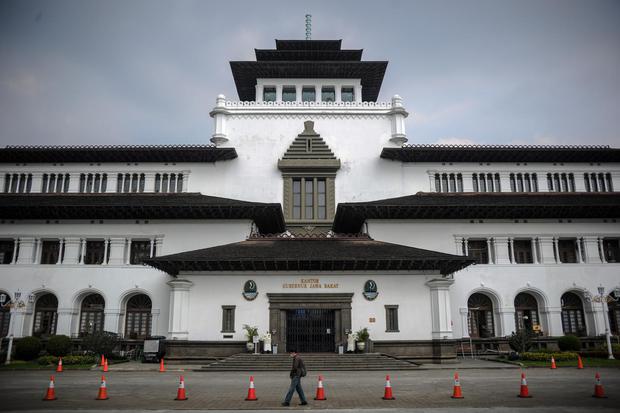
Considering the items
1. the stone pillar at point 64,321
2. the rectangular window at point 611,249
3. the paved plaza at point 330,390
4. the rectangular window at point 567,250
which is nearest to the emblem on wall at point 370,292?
the paved plaza at point 330,390

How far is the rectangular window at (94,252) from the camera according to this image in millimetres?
39344

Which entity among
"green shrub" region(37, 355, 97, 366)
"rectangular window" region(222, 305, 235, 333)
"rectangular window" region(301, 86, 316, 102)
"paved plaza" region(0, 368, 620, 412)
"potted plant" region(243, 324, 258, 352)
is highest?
"rectangular window" region(301, 86, 316, 102)

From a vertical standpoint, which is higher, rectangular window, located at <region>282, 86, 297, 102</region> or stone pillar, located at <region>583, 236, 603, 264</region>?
rectangular window, located at <region>282, 86, 297, 102</region>

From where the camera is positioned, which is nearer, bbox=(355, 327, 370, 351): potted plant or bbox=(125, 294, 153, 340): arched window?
bbox=(355, 327, 370, 351): potted plant

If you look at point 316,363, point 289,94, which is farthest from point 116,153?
point 316,363

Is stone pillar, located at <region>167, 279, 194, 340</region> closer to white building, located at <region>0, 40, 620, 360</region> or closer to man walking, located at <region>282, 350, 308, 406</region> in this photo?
white building, located at <region>0, 40, 620, 360</region>

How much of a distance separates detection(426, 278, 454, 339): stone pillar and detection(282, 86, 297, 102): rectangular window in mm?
24554

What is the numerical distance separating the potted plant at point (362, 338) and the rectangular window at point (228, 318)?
8.09 meters

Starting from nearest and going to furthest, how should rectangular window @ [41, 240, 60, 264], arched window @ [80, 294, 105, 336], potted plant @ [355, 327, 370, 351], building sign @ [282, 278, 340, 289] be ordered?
1. potted plant @ [355, 327, 370, 351]
2. building sign @ [282, 278, 340, 289]
3. arched window @ [80, 294, 105, 336]
4. rectangular window @ [41, 240, 60, 264]

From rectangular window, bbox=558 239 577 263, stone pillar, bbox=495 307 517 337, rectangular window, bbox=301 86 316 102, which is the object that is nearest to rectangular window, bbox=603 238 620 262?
rectangular window, bbox=558 239 577 263

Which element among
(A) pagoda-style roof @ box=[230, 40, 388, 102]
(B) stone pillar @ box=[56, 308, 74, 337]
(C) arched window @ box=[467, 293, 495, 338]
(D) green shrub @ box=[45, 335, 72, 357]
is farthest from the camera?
(A) pagoda-style roof @ box=[230, 40, 388, 102]

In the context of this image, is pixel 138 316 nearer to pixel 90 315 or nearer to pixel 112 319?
pixel 112 319

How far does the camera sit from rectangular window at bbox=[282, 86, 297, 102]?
1927 inches

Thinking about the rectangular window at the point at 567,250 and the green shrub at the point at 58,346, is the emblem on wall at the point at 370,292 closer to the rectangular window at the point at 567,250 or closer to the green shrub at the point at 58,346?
the rectangular window at the point at 567,250
